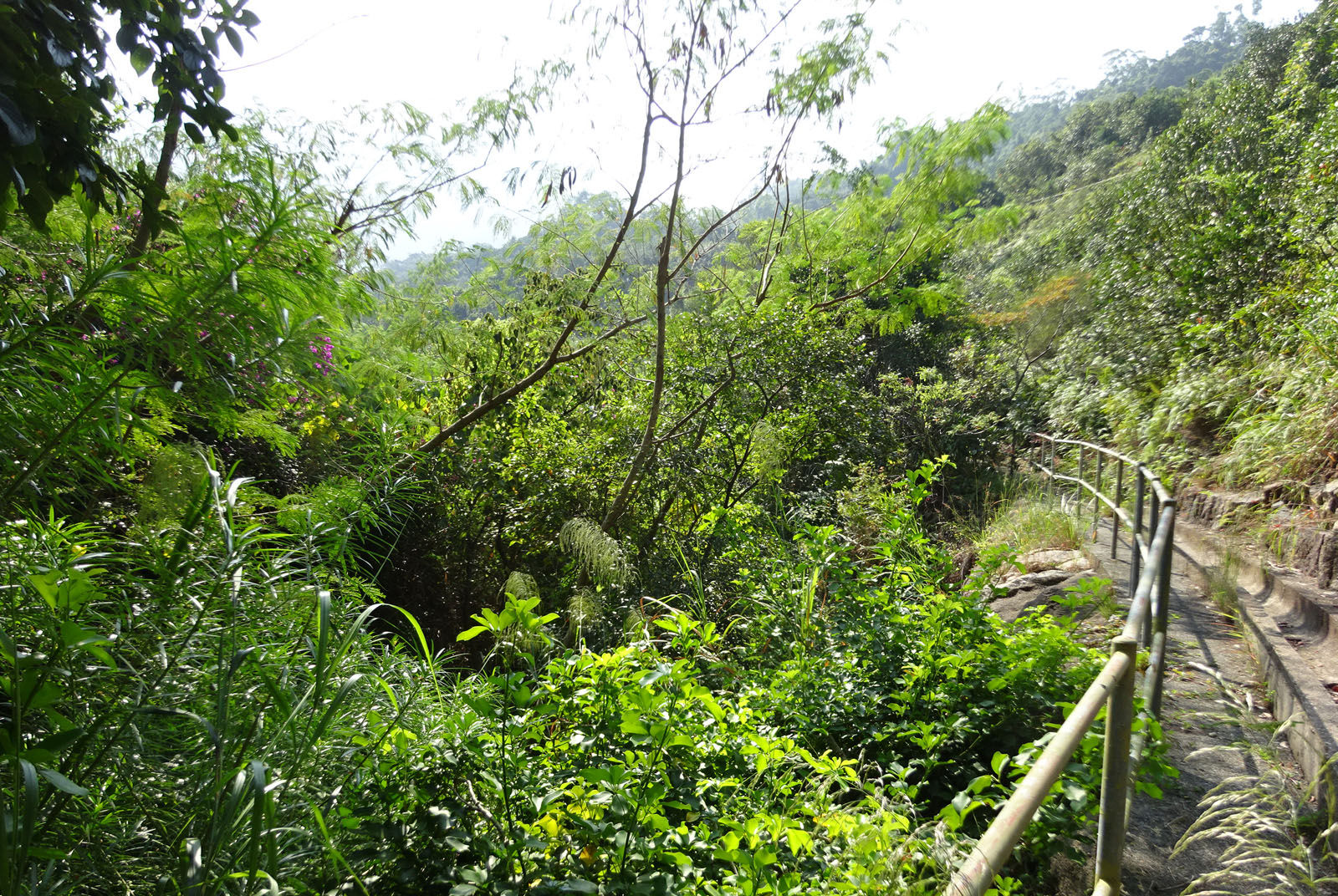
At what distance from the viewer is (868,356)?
26.4 ft

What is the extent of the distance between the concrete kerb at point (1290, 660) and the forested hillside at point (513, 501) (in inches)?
26.8

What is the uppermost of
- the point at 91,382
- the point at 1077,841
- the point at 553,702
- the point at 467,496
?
the point at 91,382

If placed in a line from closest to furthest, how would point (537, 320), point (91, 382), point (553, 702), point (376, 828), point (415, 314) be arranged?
point (376, 828), point (91, 382), point (553, 702), point (415, 314), point (537, 320)

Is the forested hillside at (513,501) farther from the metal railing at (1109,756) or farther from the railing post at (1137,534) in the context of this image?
the railing post at (1137,534)

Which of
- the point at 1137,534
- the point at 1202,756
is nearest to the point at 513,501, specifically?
the point at 1137,534

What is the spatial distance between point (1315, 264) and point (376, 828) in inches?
363

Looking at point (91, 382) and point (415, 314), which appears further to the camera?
point (415, 314)

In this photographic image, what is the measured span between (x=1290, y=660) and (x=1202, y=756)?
2.82 feet

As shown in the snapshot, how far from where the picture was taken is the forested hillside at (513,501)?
1.59 metres

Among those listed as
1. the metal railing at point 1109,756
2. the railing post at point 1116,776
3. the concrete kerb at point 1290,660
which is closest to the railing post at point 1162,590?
the metal railing at point 1109,756

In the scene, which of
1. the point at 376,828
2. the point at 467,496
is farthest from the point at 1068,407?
the point at 376,828

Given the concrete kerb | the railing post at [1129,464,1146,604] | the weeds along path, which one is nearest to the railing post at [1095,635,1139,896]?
the weeds along path

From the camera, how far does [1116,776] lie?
160cm

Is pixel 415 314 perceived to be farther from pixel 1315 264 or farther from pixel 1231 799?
pixel 1315 264
